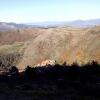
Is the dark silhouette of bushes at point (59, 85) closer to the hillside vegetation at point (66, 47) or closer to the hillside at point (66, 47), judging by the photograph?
the hillside vegetation at point (66, 47)

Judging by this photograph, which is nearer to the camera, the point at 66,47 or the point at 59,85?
the point at 59,85

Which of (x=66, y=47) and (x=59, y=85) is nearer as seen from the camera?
(x=59, y=85)

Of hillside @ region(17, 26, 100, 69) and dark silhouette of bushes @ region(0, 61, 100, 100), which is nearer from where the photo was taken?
dark silhouette of bushes @ region(0, 61, 100, 100)

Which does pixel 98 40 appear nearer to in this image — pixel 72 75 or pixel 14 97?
pixel 72 75

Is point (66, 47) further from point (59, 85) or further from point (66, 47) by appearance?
point (59, 85)

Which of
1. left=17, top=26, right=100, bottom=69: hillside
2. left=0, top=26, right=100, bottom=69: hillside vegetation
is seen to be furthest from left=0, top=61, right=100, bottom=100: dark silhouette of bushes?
left=17, top=26, right=100, bottom=69: hillside

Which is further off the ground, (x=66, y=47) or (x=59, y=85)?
(x=59, y=85)

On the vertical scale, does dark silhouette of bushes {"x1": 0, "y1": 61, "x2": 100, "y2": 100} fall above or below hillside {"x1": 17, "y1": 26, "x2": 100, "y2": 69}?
above

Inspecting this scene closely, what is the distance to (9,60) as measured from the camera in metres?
137

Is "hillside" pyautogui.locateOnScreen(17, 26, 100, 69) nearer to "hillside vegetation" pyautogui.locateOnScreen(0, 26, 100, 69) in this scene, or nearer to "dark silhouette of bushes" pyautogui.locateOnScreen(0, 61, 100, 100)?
"hillside vegetation" pyautogui.locateOnScreen(0, 26, 100, 69)

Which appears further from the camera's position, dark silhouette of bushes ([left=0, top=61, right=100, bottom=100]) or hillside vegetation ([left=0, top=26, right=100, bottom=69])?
hillside vegetation ([left=0, top=26, right=100, bottom=69])

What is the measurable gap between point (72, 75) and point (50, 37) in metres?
84.5

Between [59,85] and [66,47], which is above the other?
[59,85]

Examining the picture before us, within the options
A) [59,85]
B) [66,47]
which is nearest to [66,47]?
[66,47]
